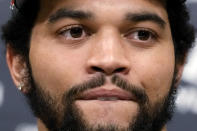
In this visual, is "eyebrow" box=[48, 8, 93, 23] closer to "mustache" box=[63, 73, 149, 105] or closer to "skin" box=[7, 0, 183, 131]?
"skin" box=[7, 0, 183, 131]

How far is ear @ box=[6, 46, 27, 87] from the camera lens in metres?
1.41

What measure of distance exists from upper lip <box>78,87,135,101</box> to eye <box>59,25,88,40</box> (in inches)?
7.8

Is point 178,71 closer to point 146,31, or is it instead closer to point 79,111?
point 146,31

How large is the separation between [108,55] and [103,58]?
0.06 ft

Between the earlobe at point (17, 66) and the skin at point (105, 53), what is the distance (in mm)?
143

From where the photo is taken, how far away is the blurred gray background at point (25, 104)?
1661 mm

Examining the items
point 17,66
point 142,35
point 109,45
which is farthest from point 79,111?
point 17,66

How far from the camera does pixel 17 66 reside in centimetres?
143

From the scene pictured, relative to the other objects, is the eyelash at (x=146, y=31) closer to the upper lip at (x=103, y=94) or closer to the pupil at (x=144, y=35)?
the pupil at (x=144, y=35)

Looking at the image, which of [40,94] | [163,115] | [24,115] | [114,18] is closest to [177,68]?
[163,115]

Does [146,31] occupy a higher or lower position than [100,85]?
higher

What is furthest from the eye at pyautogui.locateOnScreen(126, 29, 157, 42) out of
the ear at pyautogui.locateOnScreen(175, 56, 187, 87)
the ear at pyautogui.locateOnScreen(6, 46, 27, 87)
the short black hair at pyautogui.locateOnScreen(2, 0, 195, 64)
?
the ear at pyautogui.locateOnScreen(6, 46, 27, 87)

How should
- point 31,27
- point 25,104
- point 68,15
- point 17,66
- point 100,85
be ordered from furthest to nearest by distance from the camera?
point 25,104
point 17,66
point 31,27
point 68,15
point 100,85

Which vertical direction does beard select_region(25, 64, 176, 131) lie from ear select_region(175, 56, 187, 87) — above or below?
below
